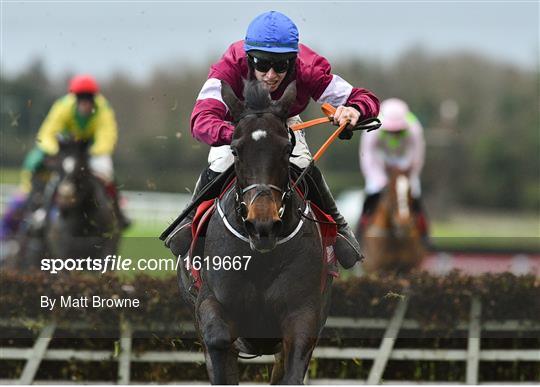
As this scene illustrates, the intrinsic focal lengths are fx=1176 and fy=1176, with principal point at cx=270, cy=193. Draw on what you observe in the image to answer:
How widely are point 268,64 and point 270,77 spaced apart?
0.06 meters

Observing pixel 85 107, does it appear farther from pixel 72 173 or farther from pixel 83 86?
pixel 72 173

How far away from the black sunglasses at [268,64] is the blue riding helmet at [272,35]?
2.2 inches

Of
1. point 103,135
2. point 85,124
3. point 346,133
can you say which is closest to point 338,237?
point 346,133

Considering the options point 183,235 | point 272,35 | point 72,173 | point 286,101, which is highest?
point 272,35

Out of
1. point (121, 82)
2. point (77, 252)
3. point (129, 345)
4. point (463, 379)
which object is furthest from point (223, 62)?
point (121, 82)

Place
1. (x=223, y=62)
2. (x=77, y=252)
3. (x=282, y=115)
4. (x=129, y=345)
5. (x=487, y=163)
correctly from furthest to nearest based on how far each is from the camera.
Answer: (x=487, y=163), (x=77, y=252), (x=129, y=345), (x=223, y=62), (x=282, y=115)

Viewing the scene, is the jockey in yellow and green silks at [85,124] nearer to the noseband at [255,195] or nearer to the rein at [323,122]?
the rein at [323,122]

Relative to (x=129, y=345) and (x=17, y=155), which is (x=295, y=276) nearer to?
(x=129, y=345)

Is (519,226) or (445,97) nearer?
(519,226)

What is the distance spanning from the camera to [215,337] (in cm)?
472

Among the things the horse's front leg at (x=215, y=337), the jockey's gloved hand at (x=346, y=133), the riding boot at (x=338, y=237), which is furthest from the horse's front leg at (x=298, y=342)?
the jockey's gloved hand at (x=346, y=133)

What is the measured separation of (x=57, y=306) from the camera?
695 centimetres

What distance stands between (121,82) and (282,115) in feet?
83.1

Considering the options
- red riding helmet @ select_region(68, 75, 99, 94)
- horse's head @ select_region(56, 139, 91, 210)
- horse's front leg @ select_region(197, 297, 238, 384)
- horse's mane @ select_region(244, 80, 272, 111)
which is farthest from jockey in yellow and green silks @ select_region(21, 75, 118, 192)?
horse's mane @ select_region(244, 80, 272, 111)
